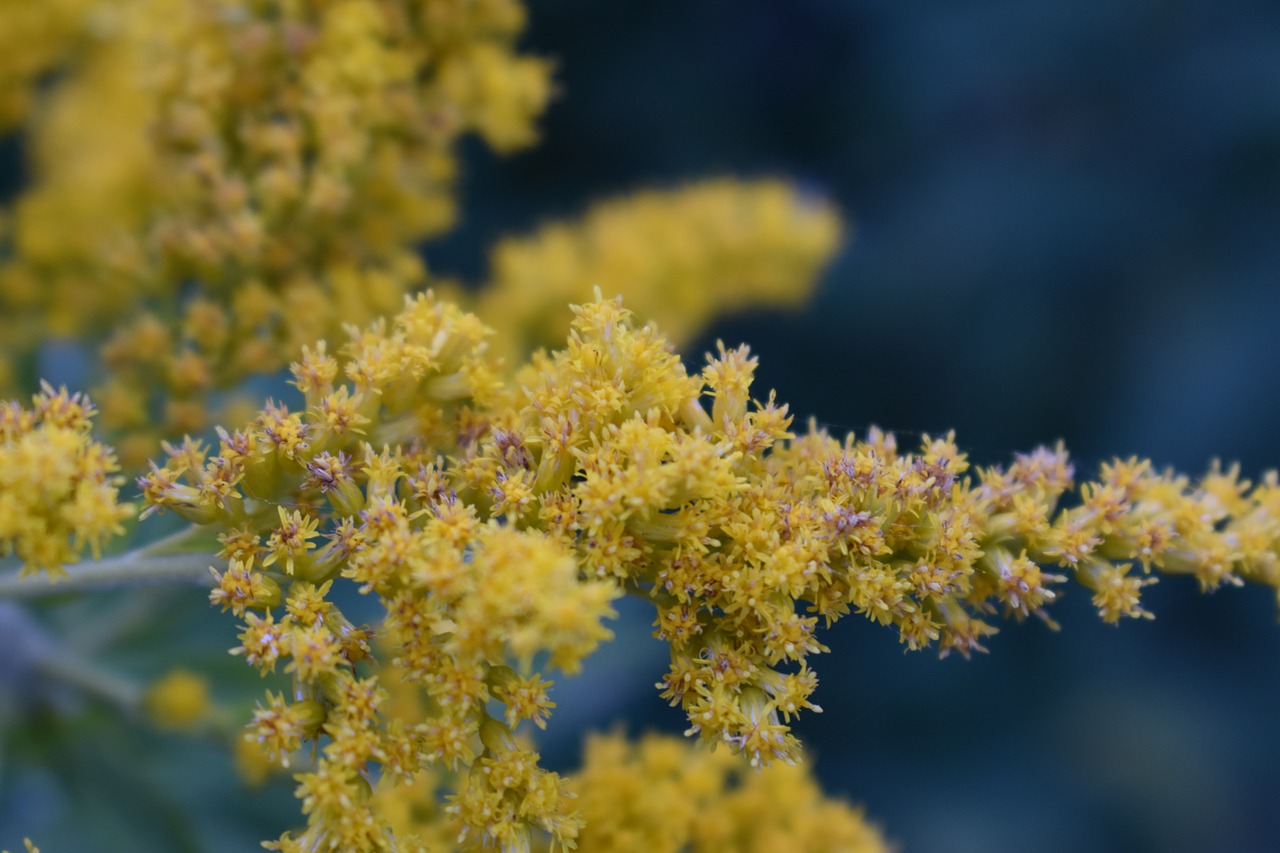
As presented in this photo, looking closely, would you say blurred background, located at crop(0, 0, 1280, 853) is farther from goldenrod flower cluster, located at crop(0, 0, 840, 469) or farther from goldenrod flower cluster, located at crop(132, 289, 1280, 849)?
goldenrod flower cluster, located at crop(132, 289, 1280, 849)

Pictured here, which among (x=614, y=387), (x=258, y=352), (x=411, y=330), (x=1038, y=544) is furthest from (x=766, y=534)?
Answer: (x=258, y=352)

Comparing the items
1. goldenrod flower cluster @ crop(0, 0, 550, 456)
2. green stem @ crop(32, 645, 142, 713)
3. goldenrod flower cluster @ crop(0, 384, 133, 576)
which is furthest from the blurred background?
goldenrod flower cluster @ crop(0, 384, 133, 576)

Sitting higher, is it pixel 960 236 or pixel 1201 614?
pixel 960 236

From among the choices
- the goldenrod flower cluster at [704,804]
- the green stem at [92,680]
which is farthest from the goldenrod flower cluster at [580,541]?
the green stem at [92,680]

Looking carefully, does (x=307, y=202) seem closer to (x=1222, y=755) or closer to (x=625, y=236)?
(x=625, y=236)

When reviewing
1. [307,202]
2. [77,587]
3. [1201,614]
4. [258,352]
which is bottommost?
[77,587]

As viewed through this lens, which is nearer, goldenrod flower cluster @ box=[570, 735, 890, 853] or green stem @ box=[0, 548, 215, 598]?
green stem @ box=[0, 548, 215, 598]

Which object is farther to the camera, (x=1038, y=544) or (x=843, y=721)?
(x=843, y=721)
